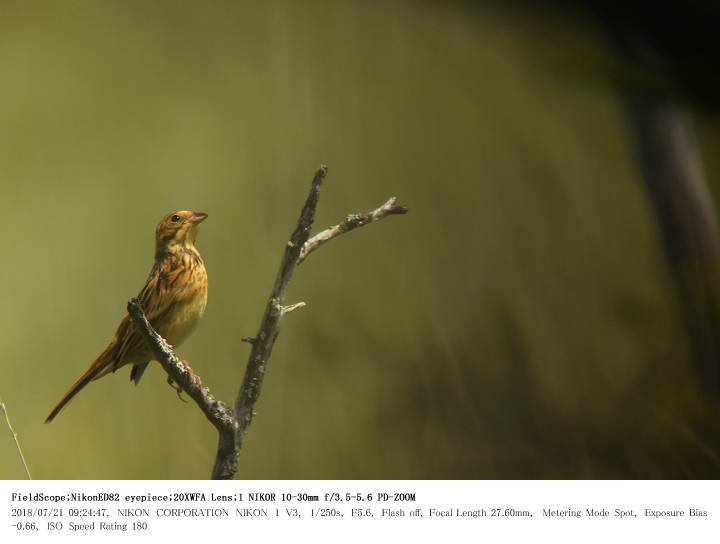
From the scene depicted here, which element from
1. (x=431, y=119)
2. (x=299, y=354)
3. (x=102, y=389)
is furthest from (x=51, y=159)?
(x=431, y=119)

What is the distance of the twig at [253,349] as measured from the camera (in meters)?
1.11

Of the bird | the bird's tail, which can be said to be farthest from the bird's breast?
the bird's tail

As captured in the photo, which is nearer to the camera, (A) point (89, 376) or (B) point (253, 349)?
(B) point (253, 349)

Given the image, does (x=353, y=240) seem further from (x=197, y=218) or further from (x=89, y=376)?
(x=89, y=376)

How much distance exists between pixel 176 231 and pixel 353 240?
1.16 feet

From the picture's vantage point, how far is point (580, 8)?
1.60 metres

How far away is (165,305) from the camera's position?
1273 mm

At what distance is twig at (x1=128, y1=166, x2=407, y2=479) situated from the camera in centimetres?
111

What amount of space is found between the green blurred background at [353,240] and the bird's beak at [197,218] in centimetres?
3

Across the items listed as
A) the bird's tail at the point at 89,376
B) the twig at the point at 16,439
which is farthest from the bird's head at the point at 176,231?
the twig at the point at 16,439

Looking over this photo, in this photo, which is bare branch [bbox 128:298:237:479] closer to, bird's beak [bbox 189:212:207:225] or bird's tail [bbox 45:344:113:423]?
bird's tail [bbox 45:344:113:423]

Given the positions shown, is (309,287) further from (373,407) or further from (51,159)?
(51,159)

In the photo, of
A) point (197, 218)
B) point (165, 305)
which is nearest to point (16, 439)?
point (165, 305)
